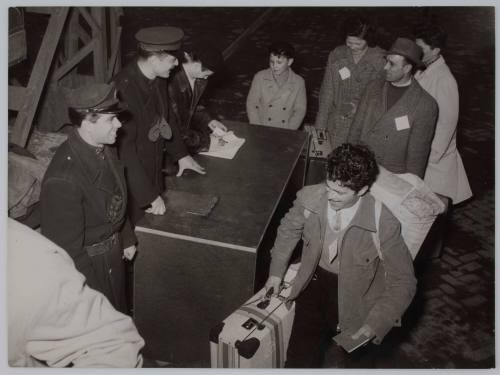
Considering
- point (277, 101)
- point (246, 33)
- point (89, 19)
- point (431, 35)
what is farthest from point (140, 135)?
point (246, 33)

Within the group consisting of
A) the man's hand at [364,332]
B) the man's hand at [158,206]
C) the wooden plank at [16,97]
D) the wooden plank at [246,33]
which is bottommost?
the wooden plank at [246,33]

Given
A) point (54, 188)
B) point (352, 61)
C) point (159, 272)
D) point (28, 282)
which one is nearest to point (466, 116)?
point (352, 61)

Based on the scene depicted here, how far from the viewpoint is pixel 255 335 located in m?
2.65

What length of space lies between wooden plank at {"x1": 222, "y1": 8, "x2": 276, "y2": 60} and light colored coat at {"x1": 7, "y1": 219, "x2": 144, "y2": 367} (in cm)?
864

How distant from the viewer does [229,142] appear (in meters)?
4.38

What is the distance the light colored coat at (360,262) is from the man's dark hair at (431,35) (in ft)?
7.48

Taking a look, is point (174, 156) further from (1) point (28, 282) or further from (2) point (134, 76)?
(1) point (28, 282)

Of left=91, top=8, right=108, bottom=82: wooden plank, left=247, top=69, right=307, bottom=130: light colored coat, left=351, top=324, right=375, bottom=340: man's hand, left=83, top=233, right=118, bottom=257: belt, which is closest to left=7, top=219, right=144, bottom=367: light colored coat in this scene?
left=83, top=233, right=118, bottom=257: belt

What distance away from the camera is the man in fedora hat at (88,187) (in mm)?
2604

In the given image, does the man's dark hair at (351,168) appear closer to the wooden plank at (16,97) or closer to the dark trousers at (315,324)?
the dark trousers at (315,324)

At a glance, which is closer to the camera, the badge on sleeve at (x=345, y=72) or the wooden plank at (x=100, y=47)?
the badge on sleeve at (x=345, y=72)

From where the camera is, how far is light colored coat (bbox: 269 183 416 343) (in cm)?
263

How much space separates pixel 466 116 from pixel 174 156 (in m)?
5.75

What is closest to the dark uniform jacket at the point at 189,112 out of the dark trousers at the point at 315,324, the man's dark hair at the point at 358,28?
the man's dark hair at the point at 358,28
